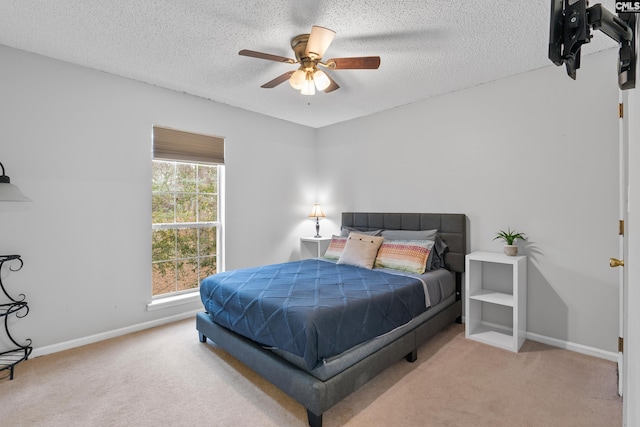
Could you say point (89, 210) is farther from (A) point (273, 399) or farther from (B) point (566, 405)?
(B) point (566, 405)

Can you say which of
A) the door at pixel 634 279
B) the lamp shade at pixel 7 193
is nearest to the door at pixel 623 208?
the door at pixel 634 279

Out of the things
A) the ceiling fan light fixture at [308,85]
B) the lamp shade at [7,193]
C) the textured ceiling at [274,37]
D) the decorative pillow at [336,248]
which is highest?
the textured ceiling at [274,37]

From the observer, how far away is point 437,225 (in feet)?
11.6

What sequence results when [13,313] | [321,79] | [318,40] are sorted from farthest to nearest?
1. [13,313]
2. [321,79]
3. [318,40]

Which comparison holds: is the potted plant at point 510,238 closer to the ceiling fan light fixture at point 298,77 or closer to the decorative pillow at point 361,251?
the decorative pillow at point 361,251

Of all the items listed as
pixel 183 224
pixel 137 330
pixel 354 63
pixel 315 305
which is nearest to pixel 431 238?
pixel 315 305

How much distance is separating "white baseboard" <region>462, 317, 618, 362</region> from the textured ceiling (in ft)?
7.72

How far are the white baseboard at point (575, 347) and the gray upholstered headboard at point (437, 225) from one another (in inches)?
34.1

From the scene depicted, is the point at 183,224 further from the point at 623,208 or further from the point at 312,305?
the point at 623,208

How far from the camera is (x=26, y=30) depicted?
89.9 inches

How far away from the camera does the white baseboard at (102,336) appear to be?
8.73 ft

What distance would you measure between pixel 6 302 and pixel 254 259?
240cm

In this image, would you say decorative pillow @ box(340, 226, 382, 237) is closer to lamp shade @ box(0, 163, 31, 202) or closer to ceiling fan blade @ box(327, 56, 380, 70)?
ceiling fan blade @ box(327, 56, 380, 70)

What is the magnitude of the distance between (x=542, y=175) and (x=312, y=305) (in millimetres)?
2502
